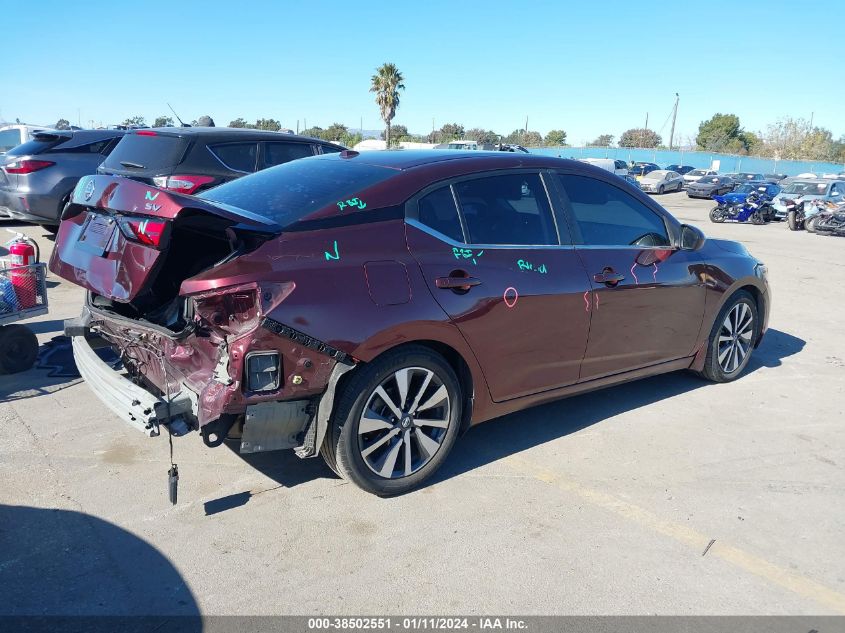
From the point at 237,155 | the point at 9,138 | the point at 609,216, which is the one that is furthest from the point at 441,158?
the point at 9,138

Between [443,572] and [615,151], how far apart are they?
63402mm

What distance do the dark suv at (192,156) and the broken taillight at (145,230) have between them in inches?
177

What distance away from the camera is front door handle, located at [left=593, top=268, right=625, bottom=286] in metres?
4.34

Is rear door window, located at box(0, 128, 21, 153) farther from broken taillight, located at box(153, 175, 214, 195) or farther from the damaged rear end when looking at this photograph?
the damaged rear end

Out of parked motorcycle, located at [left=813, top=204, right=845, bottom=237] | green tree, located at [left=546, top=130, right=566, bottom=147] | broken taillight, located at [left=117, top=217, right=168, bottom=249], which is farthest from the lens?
green tree, located at [left=546, top=130, right=566, bottom=147]

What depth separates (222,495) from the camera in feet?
12.0

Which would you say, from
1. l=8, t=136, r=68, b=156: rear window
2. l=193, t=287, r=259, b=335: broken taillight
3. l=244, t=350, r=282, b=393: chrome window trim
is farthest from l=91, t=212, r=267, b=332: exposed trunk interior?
l=8, t=136, r=68, b=156: rear window

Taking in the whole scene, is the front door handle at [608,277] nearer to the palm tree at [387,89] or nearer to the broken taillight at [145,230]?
the broken taillight at [145,230]

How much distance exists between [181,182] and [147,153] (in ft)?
2.53

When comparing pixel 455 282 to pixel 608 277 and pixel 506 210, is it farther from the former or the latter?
pixel 608 277

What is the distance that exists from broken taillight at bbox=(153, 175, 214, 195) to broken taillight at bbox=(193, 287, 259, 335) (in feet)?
16.3

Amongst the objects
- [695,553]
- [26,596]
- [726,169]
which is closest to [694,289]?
[695,553]

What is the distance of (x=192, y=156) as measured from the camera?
25.7 ft

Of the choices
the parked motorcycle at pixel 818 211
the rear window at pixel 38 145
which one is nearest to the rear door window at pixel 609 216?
the rear window at pixel 38 145
